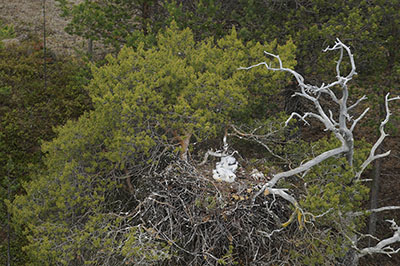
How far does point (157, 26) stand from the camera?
11.0 metres

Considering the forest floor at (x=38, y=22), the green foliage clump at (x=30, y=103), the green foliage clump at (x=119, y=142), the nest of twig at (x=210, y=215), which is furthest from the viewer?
the forest floor at (x=38, y=22)

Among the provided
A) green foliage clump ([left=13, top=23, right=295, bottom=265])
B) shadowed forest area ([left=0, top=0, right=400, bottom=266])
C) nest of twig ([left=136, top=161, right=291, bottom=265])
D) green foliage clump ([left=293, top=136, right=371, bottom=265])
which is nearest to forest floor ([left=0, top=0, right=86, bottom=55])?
shadowed forest area ([left=0, top=0, right=400, bottom=266])

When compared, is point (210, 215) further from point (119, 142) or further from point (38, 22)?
point (38, 22)

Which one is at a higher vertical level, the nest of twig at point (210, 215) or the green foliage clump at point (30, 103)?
the nest of twig at point (210, 215)

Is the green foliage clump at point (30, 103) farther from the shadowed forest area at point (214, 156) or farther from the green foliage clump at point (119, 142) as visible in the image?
the green foliage clump at point (119, 142)

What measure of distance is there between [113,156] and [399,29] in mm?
7145

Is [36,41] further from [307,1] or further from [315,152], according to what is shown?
[315,152]

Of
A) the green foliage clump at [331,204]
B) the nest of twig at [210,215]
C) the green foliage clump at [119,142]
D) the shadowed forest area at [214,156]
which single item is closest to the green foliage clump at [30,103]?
the shadowed forest area at [214,156]

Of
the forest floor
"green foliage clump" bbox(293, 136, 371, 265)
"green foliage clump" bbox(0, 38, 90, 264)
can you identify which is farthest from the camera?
the forest floor

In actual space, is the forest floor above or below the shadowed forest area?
below

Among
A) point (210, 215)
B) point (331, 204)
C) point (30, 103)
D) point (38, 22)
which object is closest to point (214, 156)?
point (210, 215)

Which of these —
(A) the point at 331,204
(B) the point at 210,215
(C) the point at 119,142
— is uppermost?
(A) the point at 331,204

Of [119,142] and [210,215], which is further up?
[119,142]

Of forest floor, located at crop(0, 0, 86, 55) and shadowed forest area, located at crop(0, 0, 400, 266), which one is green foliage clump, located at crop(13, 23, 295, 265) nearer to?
shadowed forest area, located at crop(0, 0, 400, 266)
